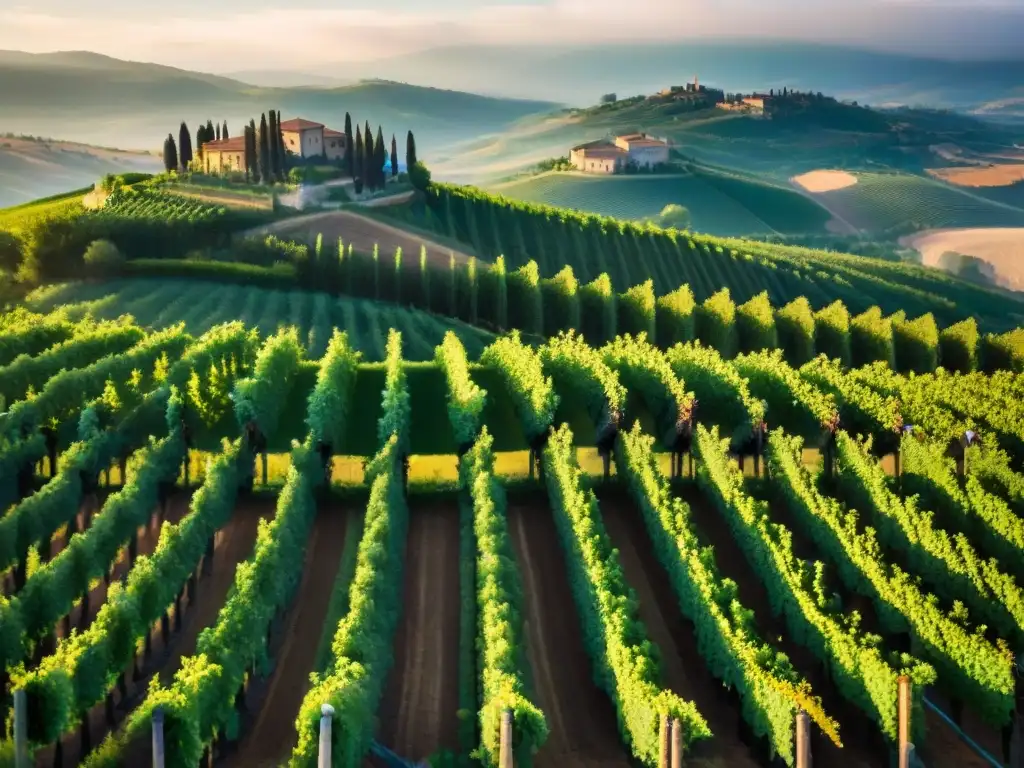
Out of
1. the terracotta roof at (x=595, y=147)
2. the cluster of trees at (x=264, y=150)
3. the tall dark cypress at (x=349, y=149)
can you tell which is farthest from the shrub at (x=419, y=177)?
the terracotta roof at (x=595, y=147)

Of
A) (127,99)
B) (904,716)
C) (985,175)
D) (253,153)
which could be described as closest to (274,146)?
(253,153)

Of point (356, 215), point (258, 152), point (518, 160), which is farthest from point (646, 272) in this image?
point (518, 160)

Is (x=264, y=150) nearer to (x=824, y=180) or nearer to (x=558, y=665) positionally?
(x=558, y=665)

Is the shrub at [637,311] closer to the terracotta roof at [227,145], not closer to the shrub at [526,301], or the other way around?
the shrub at [526,301]

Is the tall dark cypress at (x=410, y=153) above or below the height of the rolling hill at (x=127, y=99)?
below

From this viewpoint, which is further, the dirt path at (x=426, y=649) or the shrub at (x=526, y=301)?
the shrub at (x=526, y=301)

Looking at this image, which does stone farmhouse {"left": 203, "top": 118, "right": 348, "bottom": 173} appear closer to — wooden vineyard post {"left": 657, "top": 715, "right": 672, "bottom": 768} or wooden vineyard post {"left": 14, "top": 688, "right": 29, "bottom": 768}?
wooden vineyard post {"left": 14, "top": 688, "right": 29, "bottom": 768}
